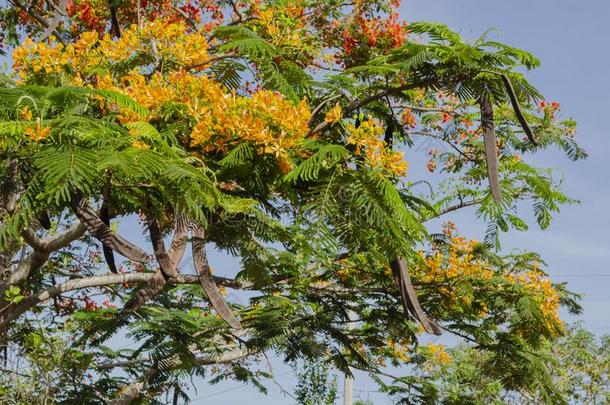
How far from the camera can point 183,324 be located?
7.98 meters

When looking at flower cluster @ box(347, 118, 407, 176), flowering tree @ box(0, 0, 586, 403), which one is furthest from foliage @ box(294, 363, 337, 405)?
flower cluster @ box(347, 118, 407, 176)

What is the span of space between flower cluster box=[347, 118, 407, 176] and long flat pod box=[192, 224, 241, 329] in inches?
40.5

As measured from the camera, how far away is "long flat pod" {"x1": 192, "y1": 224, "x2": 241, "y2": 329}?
3.77m

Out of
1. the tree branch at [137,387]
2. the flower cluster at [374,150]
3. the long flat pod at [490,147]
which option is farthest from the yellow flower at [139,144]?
the tree branch at [137,387]

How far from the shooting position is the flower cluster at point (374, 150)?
145 inches

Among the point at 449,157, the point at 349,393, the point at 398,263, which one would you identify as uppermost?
the point at 449,157

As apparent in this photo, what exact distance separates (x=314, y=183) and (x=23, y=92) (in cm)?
178

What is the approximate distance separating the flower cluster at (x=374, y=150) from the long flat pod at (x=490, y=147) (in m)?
0.61

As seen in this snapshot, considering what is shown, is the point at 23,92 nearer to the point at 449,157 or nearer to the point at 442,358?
the point at 449,157

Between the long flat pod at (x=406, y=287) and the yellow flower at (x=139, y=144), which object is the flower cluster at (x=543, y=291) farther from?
the yellow flower at (x=139, y=144)

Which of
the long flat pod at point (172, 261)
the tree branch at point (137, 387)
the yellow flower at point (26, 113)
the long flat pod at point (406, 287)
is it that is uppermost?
the tree branch at point (137, 387)

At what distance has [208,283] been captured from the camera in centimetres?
379

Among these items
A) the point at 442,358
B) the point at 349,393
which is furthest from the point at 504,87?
the point at 442,358

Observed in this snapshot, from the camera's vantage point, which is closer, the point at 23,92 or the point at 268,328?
the point at 23,92
